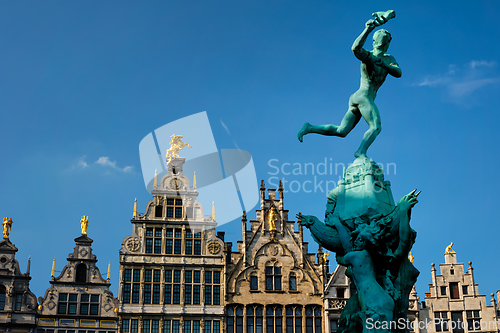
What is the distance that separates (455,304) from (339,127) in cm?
2153

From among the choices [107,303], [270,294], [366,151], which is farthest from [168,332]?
[366,151]

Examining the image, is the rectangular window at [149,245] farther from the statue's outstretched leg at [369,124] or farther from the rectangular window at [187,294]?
the statue's outstretched leg at [369,124]

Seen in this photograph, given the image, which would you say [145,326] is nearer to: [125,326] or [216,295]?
[125,326]

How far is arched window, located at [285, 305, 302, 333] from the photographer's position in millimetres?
34219

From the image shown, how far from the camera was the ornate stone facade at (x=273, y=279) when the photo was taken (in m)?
34.3

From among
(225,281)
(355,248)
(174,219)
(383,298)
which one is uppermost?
(174,219)

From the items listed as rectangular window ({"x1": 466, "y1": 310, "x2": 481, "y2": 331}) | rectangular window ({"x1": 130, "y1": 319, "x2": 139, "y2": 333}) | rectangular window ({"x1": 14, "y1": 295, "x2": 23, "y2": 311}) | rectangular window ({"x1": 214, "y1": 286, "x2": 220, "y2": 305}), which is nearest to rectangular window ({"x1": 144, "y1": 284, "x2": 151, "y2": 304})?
rectangular window ({"x1": 130, "y1": 319, "x2": 139, "y2": 333})

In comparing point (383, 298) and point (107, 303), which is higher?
point (107, 303)

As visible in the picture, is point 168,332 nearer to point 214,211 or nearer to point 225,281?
point 225,281

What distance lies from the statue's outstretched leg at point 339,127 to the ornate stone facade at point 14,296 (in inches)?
815

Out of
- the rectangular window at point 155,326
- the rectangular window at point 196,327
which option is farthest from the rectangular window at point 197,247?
the rectangular window at point 155,326

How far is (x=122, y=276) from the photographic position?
34062mm

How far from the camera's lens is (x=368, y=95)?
1758cm

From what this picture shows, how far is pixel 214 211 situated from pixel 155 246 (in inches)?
145
